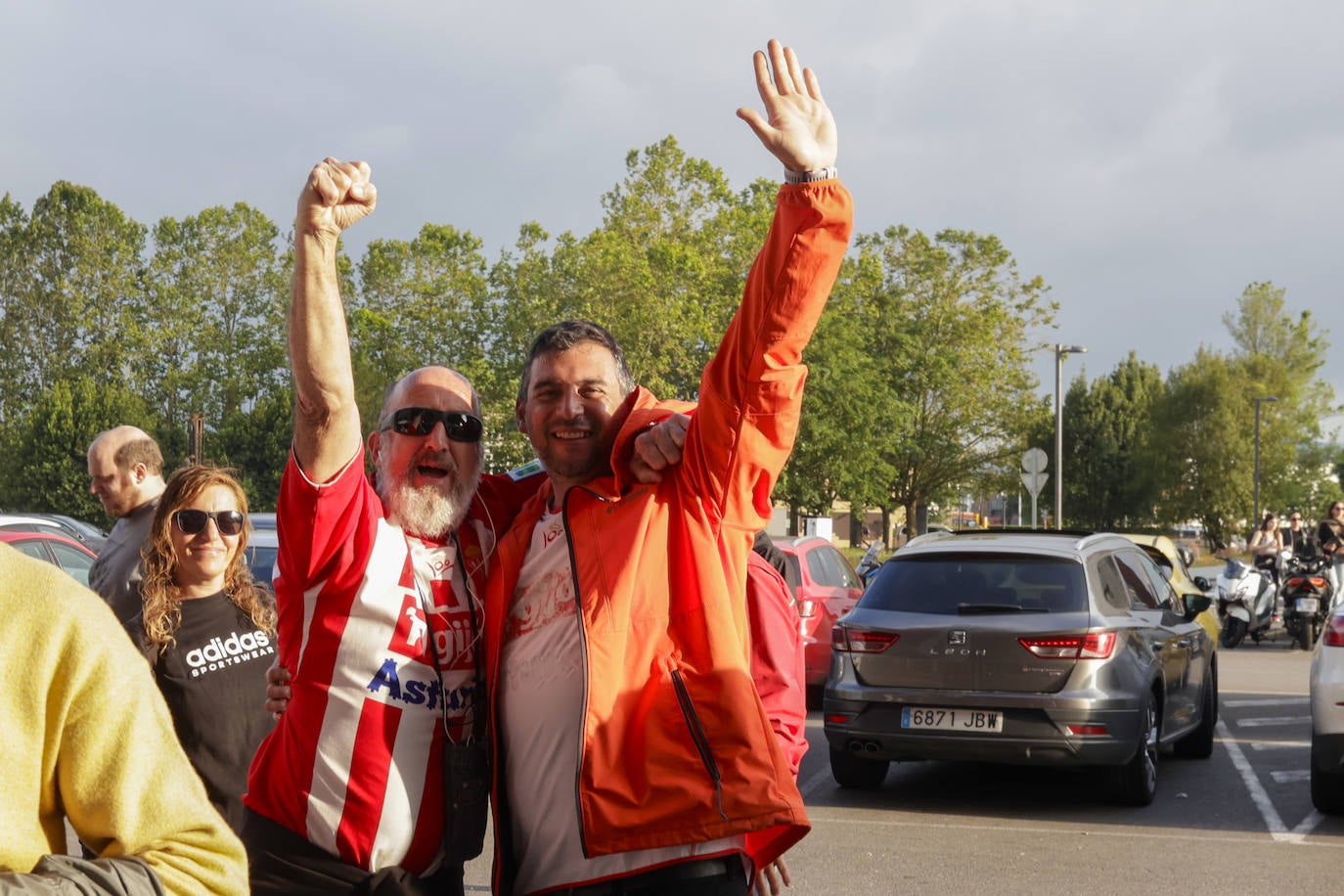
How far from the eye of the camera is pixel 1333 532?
2002 centimetres

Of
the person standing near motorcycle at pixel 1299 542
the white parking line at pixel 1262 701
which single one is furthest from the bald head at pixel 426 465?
the person standing near motorcycle at pixel 1299 542

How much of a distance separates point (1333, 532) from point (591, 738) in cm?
1969

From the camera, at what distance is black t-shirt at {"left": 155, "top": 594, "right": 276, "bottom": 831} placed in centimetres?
427

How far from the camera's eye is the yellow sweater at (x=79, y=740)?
5.37 feet

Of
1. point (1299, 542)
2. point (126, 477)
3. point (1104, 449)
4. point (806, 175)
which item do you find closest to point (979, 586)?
point (126, 477)

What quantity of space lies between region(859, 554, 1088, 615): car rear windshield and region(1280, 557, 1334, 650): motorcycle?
1192cm

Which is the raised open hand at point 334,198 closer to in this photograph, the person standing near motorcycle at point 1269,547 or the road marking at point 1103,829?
the road marking at point 1103,829

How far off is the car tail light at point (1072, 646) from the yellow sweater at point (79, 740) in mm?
6993

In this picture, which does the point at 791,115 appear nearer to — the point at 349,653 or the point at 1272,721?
the point at 349,653

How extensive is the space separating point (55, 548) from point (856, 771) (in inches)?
251

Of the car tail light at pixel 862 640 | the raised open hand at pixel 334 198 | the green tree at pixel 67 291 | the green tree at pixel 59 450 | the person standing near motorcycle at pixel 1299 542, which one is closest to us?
the raised open hand at pixel 334 198

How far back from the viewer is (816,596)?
12695 mm

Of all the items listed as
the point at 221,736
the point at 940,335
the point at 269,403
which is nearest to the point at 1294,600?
the point at 221,736

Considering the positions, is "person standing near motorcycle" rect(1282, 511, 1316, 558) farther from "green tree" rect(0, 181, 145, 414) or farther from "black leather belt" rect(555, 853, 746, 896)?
"green tree" rect(0, 181, 145, 414)
